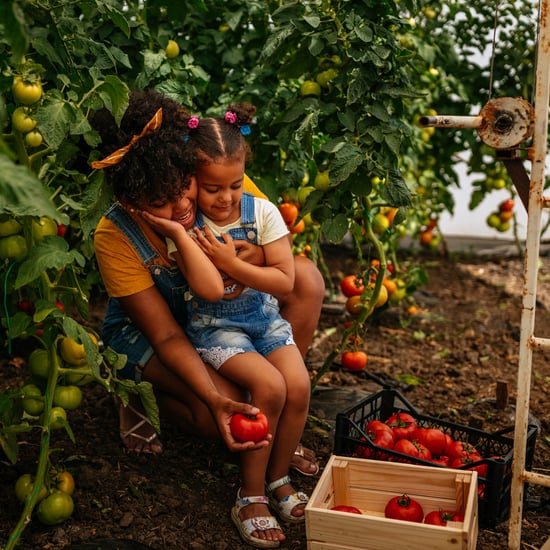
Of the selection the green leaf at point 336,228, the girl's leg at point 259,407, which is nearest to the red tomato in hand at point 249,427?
the girl's leg at point 259,407

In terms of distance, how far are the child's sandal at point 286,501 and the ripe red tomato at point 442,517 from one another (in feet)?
1.19

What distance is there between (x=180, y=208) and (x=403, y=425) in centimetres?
91

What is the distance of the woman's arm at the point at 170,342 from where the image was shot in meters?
2.04

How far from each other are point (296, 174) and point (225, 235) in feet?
2.35

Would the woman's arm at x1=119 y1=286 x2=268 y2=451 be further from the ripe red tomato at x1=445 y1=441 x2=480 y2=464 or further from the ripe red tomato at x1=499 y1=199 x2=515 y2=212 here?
the ripe red tomato at x1=499 y1=199 x2=515 y2=212

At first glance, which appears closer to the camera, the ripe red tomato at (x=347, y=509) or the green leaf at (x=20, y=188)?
the green leaf at (x=20, y=188)

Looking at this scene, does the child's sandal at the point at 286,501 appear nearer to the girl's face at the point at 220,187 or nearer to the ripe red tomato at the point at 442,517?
the ripe red tomato at the point at 442,517

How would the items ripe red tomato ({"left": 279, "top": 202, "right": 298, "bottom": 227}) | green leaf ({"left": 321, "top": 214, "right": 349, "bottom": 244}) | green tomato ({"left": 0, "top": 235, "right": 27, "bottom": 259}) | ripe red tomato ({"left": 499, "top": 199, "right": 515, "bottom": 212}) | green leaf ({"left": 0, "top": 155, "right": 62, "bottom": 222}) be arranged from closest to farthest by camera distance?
1. green leaf ({"left": 0, "top": 155, "right": 62, "bottom": 222})
2. green tomato ({"left": 0, "top": 235, "right": 27, "bottom": 259})
3. green leaf ({"left": 321, "top": 214, "right": 349, "bottom": 244})
4. ripe red tomato ({"left": 279, "top": 202, "right": 298, "bottom": 227})
5. ripe red tomato ({"left": 499, "top": 199, "right": 515, "bottom": 212})

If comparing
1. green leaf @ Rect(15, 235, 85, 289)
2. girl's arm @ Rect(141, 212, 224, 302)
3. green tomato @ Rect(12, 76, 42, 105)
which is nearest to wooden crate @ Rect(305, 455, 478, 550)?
girl's arm @ Rect(141, 212, 224, 302)

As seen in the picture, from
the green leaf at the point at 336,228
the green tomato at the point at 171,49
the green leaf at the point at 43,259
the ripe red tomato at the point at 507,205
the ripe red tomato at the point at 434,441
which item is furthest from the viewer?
the ripe red tomato at the point at 507,205

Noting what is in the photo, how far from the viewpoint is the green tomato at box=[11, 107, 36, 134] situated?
1.68 m

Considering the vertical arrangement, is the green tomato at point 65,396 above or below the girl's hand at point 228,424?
above

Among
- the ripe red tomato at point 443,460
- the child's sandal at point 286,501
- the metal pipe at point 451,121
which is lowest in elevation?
the child's sandal at point 286,501

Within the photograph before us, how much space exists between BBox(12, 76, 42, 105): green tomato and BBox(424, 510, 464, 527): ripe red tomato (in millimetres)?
1298
